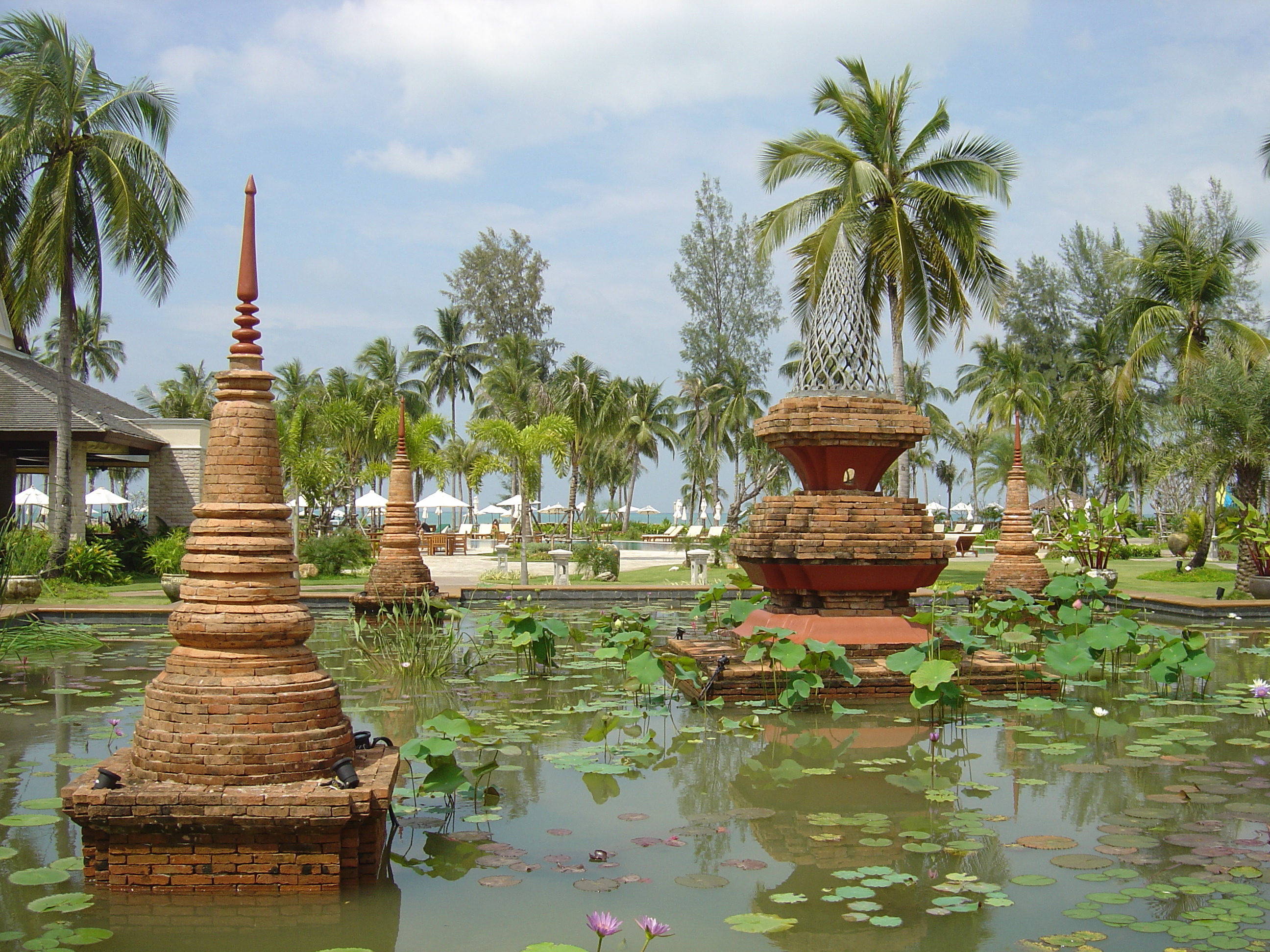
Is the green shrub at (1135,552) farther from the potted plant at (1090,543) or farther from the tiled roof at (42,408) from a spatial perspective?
the tiled roof at (42,408)

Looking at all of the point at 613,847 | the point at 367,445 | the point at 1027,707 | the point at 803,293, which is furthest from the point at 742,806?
the point at 367,445

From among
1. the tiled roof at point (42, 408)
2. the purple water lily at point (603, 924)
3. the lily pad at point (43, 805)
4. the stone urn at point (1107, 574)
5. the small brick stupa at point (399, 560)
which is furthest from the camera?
the tiled roof at point (42, 408)

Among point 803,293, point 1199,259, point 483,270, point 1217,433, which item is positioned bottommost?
point 1217,433

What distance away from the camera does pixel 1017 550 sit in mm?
14195

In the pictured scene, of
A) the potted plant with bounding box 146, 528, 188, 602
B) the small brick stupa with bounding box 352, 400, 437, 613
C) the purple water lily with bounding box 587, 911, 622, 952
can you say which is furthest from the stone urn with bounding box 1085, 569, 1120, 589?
the potted plant with bounding box 146, 528, 188, 602

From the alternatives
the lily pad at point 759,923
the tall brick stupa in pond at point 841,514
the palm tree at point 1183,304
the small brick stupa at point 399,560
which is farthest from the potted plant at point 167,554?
the palm tree at point 1183,304

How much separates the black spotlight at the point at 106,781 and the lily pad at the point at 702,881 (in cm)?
229

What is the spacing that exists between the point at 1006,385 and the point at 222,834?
140ft

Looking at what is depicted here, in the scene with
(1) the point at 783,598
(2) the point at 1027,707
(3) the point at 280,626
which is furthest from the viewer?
(1) the point at 783,598

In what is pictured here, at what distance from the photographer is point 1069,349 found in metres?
46.8

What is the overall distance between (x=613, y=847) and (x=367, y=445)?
119 ft

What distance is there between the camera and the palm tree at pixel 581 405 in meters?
39.5

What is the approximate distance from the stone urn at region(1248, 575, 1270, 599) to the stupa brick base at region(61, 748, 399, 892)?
1664 centimetres

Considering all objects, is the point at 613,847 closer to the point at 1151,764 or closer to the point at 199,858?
the point at 199,858
